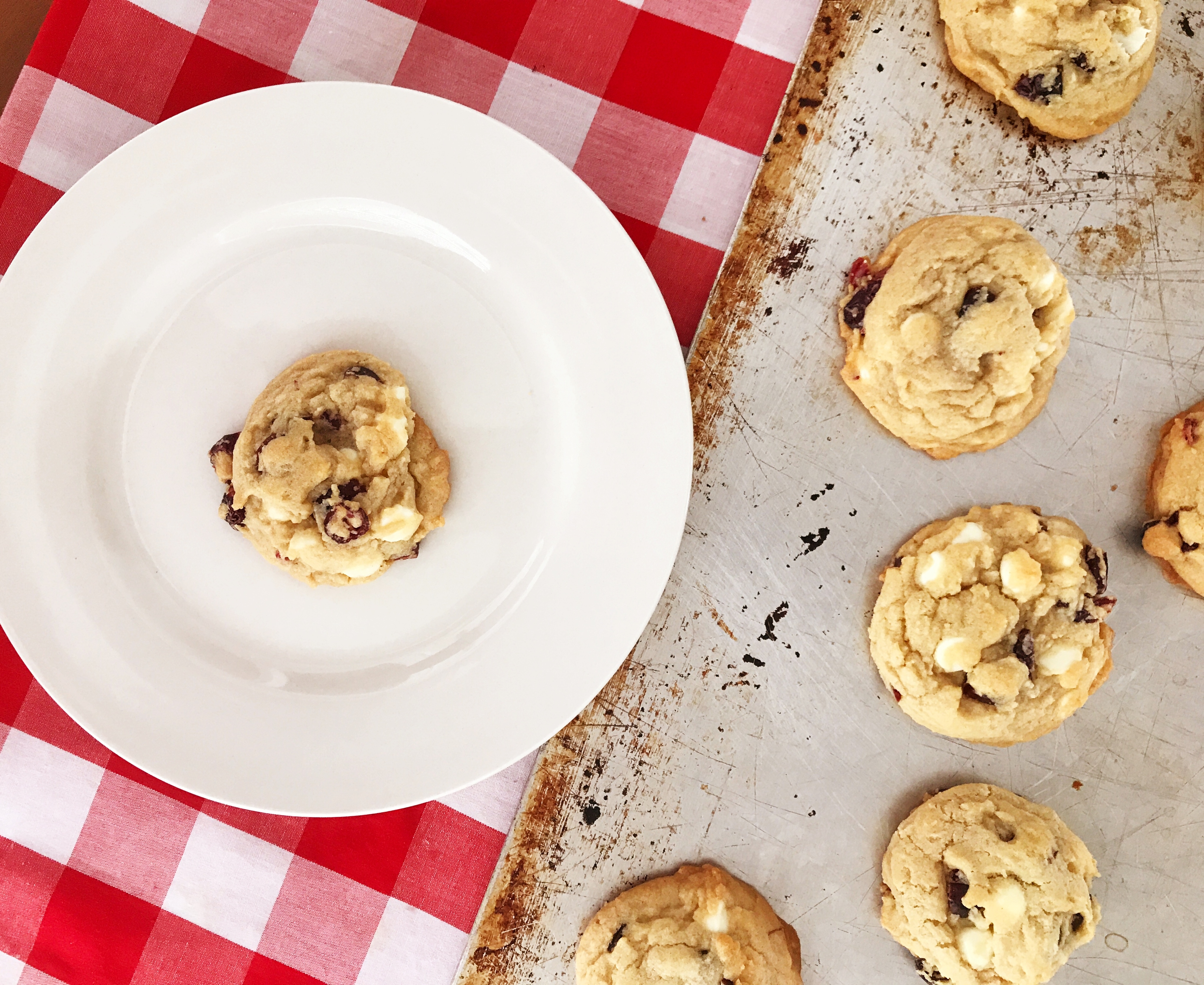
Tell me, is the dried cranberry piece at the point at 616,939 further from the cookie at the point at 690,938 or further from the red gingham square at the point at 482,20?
the red gingham square at the point at 482,20

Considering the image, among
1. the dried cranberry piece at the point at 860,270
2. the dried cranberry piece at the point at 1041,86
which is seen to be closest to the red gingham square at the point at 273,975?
the dried cranberry piece at the point at 860,270

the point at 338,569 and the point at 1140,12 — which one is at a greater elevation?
the point at 1140,12

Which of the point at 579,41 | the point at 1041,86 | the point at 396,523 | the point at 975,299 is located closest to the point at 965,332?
the point at 975,299

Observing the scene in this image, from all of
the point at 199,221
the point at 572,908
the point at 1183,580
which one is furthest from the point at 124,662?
the point at 1183,580

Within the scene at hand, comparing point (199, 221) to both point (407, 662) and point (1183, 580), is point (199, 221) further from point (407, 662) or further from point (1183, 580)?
point (1183, 580)

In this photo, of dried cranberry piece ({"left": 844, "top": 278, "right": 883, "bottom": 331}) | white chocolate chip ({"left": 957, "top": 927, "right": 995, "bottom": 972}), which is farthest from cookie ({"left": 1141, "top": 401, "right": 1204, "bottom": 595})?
white chocolate chip ({"left": 957, "top": 927, "right": 995, "bottom": 972})

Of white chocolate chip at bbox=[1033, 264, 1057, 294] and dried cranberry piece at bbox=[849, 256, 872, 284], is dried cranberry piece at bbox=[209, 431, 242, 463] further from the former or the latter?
white chocolate chip at bbox=[1033, 264, 1057, 294]
